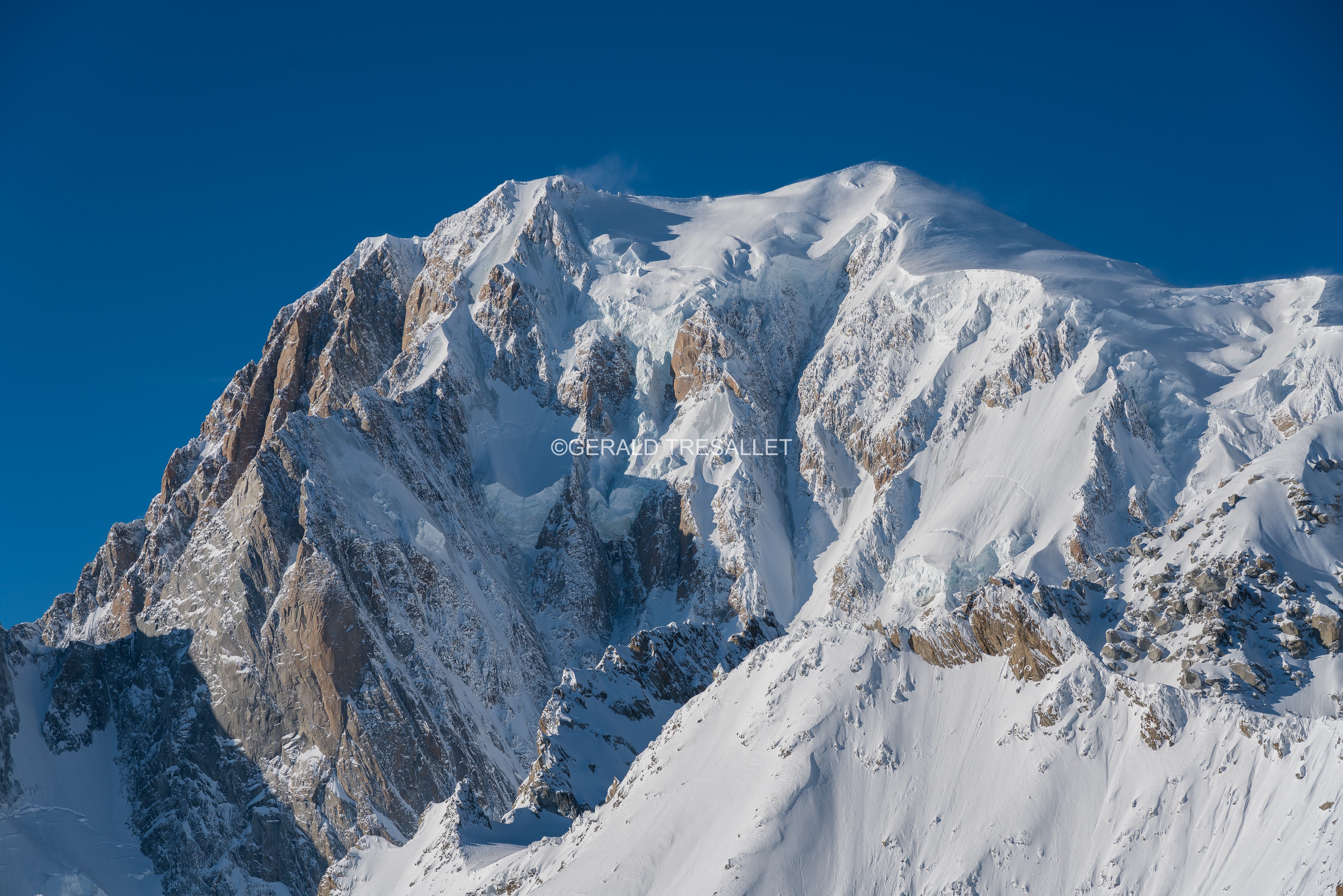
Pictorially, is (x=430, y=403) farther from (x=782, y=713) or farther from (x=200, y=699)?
(x=782, y=713)

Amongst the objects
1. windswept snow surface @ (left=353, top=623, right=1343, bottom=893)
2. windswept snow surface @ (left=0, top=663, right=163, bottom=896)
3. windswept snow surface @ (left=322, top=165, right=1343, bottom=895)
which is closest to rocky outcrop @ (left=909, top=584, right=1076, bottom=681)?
windswept snow surface @ (left=322, top=165, right=1343, bottom=895)

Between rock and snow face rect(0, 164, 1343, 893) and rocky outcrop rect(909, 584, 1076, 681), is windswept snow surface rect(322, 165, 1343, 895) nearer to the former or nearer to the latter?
rock and snow face rect(0, 164, 1343, 893)

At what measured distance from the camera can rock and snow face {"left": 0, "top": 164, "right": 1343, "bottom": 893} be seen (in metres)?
69.8

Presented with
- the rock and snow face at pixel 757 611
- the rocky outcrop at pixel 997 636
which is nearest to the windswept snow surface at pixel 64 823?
the rock and snow face at pixel 757 611

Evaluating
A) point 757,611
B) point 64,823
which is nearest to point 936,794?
point 757,611

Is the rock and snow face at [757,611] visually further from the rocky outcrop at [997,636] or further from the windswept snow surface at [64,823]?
the windswept snow surface at [64,823]

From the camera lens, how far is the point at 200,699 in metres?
Result: 146

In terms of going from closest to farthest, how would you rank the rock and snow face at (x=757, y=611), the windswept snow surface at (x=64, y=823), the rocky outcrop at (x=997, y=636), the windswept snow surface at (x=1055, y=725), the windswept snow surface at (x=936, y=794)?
the windswept snow surface at (x=936, y=794) < the windswept snow surface at (x=1055, y=725) < the rock and snow face at (x=757, y=611) < the rocky outcrop at (x=997, y=636) < the windswept snow surface at (x=64, y=823)

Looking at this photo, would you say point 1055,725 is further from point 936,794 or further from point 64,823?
point 64,823

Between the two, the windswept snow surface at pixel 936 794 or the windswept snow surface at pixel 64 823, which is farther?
the windswept snow surface at pixel 64 823

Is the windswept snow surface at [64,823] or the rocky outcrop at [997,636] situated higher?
the windswept snow surface at [64,823]

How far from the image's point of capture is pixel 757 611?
160875mm

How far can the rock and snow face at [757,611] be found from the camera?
69750 mm

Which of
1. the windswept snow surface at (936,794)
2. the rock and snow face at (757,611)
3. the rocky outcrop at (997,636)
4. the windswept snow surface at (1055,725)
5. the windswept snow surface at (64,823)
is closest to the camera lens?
the windswept snow surface at (936,794)
